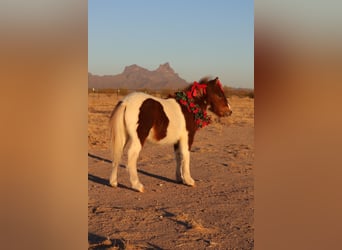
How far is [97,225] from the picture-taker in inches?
143

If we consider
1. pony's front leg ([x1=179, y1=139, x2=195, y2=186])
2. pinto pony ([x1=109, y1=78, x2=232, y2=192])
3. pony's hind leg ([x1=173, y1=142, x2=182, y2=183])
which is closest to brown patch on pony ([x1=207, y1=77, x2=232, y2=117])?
pinto pony ([x1=109, y1=78, x2=232, y2=192])

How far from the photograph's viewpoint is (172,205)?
4383 millimetres

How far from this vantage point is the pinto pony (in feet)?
16.1

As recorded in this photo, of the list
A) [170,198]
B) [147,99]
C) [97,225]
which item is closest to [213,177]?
[170,198]

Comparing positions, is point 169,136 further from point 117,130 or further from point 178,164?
point 117,130

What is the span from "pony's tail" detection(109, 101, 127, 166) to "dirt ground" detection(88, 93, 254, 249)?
555 mm

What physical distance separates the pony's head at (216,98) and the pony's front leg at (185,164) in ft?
2.35

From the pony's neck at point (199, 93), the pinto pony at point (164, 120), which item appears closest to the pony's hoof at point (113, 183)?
the pinto pony at point (164, 120)

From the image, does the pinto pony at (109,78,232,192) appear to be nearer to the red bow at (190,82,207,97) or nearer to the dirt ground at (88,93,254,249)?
the red bow at (190,82,207,97)

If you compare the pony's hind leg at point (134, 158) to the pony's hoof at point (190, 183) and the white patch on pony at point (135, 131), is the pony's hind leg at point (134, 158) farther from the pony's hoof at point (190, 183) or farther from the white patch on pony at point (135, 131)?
the pony's hoof at point (190, 183)

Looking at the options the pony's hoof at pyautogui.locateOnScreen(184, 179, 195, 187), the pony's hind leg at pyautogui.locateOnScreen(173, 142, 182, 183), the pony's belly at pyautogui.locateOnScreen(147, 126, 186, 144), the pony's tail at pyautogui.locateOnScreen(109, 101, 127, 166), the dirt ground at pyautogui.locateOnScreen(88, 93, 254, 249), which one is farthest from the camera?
the pony's hind leg at pyautogui.locateOnScreen(173, 142, 182, 183)

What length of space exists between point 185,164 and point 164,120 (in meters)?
0.77
